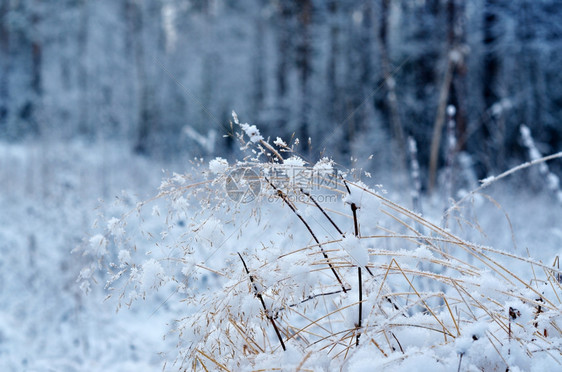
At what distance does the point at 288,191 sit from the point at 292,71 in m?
15.6

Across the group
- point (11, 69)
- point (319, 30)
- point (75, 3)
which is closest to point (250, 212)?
point (319, 30)

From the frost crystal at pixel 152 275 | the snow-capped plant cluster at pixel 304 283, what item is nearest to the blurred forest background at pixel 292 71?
the snow-capped plant cluster at pixel 304 283

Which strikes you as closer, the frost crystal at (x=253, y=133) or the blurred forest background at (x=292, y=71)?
the frost crystal at (x=253, y=133)

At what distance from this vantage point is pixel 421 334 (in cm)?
85

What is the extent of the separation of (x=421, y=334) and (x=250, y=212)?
0.46 meters

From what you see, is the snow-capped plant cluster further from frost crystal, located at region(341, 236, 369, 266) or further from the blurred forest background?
the blurred forest background

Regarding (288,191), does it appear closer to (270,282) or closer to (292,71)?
(270,282)

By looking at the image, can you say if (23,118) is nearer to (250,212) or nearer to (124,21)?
(124,21)

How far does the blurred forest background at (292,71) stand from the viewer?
8516mm

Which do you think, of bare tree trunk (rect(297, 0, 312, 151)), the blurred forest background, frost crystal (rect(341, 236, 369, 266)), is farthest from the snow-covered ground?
bare tree trunk (rect(297, 0, 312, 151))

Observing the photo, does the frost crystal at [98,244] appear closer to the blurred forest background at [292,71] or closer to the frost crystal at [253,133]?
the frost crystal at [253,133]

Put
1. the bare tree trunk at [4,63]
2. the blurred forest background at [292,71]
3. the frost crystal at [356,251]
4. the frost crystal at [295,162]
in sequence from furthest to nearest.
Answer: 1. the bare tree trunk at [4,63]
2. the blurred forest background at [292,71]
3. the frost crystal at [295,162]
4. the frost crystal at [356,251]

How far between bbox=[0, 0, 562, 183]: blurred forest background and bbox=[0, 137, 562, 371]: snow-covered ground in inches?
67.2

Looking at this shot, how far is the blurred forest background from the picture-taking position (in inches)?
335
